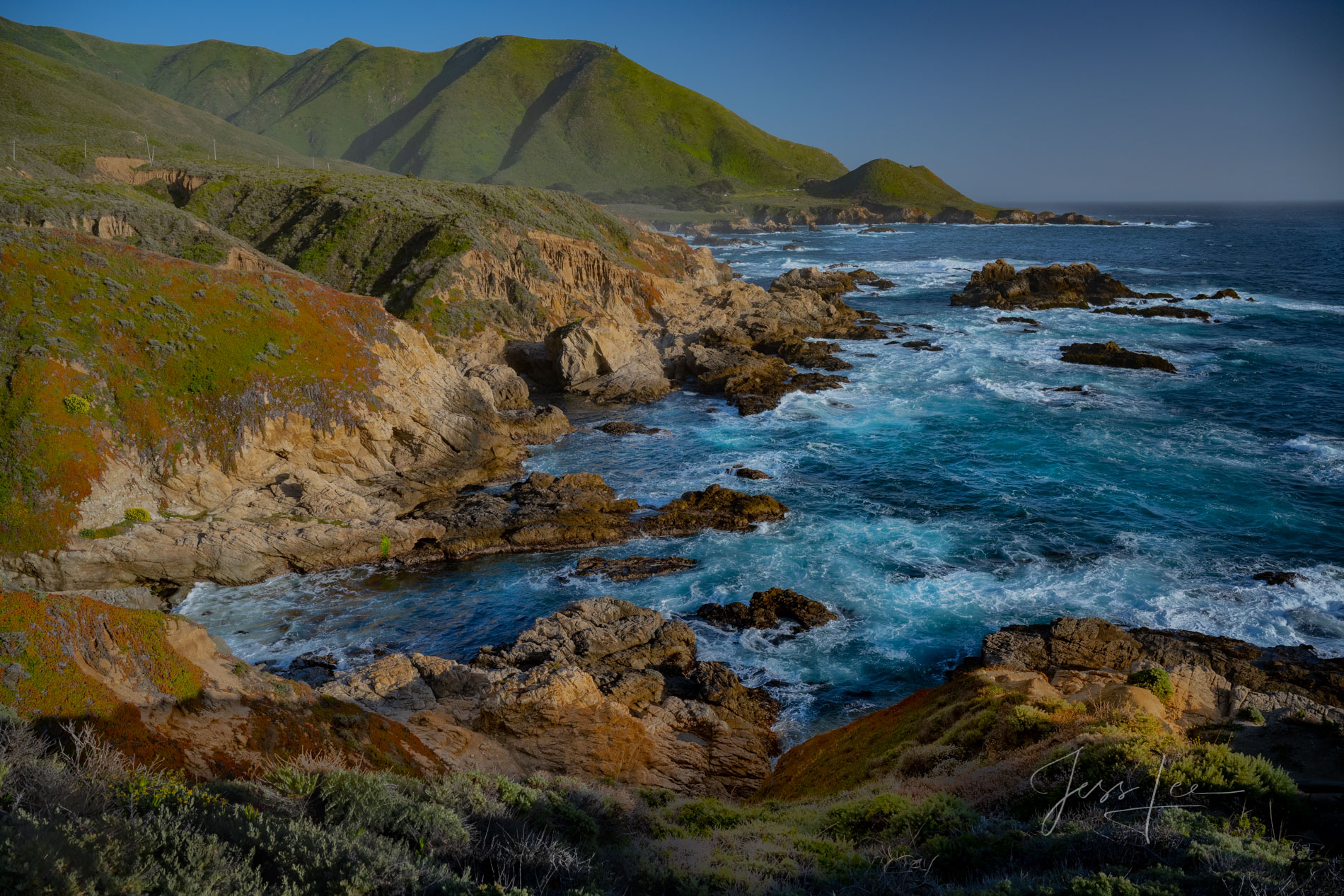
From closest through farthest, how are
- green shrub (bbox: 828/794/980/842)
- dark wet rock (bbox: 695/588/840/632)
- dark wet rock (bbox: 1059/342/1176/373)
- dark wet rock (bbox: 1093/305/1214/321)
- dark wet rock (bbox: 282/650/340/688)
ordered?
green shrub (bbox: 828/794/980/842)
dark wet rock (bbox: 282/650/340/688)
dark wet rock (bbox: 695/588/840/632)
dark wet rock (bbox: 1059/342/1176/373)
dark wet rock (bbox: 1093/305/1214/321)

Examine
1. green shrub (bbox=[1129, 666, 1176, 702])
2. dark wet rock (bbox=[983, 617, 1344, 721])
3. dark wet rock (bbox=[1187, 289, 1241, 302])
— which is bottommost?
dark wet rock (bbox=[983, 617, 1344, 721])

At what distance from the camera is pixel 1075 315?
209 feet

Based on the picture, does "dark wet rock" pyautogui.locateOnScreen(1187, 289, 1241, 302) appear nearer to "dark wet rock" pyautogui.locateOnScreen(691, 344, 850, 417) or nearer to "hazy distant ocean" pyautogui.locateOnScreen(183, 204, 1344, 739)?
"hazy distant ocean" pyautogui.locateOnScreen(183, 204, 1344, 739)

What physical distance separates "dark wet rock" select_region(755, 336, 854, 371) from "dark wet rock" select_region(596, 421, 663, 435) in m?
15.7

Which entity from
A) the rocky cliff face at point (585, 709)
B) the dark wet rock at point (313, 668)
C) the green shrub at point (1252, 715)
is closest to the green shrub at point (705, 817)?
the rocky cliff face at point (585, 709)

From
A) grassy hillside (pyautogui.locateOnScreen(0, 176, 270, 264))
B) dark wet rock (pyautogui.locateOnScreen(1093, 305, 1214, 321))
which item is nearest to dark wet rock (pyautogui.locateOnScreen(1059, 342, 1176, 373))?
dark wet rock (pyautogui.locateOnScreen(1093, 305, 1214, 321))

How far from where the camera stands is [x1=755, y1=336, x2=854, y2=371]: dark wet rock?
48.7 meters

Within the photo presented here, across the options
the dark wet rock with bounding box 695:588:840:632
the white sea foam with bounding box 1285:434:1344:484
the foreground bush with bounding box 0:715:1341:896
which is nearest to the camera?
the foreground bush with bounding box 0:715:1341:896

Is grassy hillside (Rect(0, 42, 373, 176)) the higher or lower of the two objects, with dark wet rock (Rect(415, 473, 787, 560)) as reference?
higher

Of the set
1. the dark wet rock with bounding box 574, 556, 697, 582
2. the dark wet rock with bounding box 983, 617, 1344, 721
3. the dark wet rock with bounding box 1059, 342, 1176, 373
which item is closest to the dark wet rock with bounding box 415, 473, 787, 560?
the dark wet rock with bounding box 574, 556, 697, 582

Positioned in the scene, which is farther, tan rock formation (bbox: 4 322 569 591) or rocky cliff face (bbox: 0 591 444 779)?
tan rock formation (bbox: 4 322 569 591)

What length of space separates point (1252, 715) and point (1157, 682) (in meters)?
1.37

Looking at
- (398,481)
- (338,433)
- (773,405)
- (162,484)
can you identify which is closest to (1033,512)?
(773,405)

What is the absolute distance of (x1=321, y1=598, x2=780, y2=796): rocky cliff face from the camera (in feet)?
46.3
